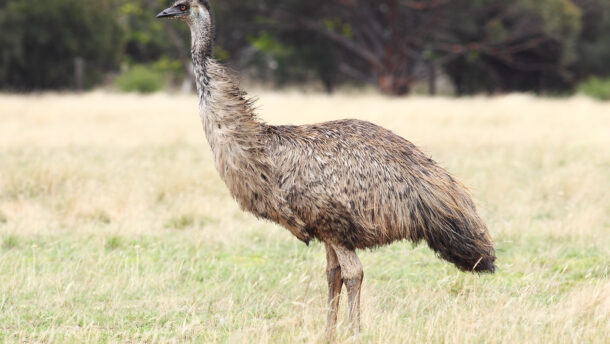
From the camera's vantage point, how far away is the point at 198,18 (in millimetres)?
5555

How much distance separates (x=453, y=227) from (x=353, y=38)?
1442 inches

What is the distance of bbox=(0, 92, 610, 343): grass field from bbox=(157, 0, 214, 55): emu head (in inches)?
71.6

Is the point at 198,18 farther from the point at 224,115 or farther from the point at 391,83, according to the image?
the point at 391,83

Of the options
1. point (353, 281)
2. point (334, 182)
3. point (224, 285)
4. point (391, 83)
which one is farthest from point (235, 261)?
point (391, 83)

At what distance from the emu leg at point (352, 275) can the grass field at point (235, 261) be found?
0.41ft

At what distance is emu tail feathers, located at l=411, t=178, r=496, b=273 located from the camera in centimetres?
538

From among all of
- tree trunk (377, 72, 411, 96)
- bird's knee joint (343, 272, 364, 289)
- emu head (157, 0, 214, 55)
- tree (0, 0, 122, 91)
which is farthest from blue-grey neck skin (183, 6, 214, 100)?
tree trunk (377, 72, 411, 96)

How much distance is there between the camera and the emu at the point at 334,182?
5199 millimetres

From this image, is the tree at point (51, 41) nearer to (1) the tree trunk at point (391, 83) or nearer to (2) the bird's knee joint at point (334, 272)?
(1) the tree trunk at point (391, 83)

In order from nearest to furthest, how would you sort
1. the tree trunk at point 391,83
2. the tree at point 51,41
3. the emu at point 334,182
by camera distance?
the emu at point 334,182, the tree at point 51,41, the tree trunk at point 391,83

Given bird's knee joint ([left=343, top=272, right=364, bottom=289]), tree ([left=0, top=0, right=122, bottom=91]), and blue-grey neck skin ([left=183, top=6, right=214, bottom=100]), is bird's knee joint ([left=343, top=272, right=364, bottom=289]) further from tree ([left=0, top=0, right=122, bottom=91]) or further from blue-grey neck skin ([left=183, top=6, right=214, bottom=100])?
tree ([left=0, top=0, right=122, bottom=91])

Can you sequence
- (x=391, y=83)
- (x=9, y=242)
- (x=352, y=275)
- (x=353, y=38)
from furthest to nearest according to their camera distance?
(x=353, y=38) → (x=391, y=83) → (x=9, y=242) → (x=352, y=275)

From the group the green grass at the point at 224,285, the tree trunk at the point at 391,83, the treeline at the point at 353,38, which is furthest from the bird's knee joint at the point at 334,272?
the tree trunk at the point at 391,83

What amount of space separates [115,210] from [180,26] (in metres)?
32.6
